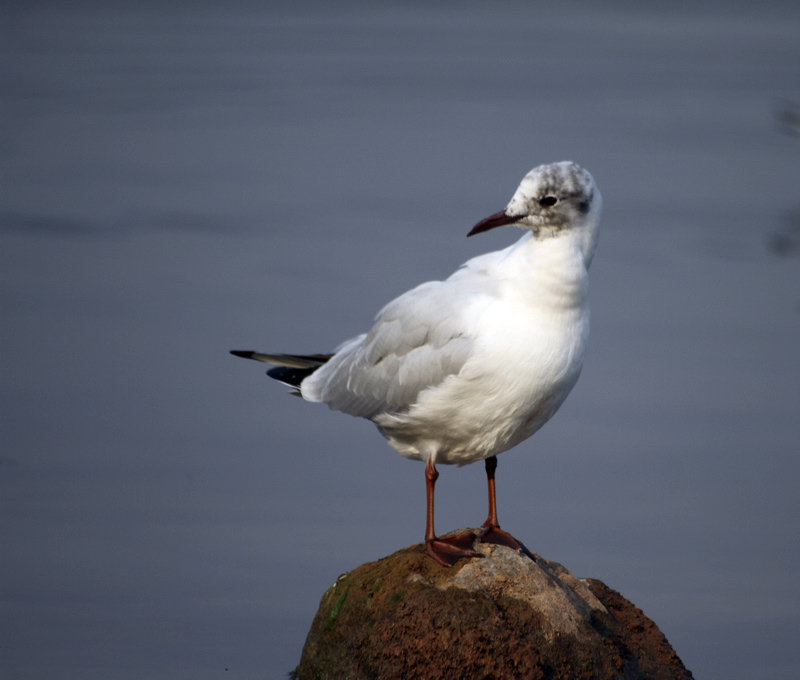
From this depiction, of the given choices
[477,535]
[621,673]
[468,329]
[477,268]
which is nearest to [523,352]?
[468,329]

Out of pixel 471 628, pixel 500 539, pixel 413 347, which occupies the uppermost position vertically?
pixel 413 347

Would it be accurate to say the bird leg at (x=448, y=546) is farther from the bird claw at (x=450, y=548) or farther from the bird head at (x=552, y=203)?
the bird head at (x=552, y=203)

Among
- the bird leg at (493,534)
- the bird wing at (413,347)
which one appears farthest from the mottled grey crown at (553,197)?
the bird leg at (493,534)

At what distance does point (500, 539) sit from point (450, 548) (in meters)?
0.36

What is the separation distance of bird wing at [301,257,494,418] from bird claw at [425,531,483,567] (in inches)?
25.8

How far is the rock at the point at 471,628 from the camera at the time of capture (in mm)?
4879

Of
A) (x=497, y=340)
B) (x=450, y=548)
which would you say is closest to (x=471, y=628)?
(x=450, y=548)

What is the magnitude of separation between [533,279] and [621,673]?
1769 mm

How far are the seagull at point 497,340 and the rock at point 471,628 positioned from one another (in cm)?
16

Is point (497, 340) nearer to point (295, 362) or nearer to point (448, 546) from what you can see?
point (448, 546)

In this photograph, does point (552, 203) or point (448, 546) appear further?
point (448, 546)

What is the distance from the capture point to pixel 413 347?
5.49 metres

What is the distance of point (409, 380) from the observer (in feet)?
17.9

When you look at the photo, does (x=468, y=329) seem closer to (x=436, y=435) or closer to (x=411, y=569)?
(x=436, y=435)
